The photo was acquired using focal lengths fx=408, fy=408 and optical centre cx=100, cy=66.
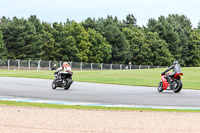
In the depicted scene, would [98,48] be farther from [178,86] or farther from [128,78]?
[178,86]

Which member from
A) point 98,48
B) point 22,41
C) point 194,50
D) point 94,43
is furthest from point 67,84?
point 194,50

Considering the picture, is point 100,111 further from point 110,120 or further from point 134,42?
point 134,42

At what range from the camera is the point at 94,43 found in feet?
301

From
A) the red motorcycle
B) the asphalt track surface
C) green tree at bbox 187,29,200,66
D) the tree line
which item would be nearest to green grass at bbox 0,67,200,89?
the red motorcycle

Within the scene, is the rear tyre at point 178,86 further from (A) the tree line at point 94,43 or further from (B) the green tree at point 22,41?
(B) the green tree at point 22,41

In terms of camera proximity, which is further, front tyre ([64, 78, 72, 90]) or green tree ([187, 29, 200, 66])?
green tree ([187, 29, 200, 66])

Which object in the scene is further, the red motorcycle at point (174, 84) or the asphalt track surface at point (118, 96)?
the red motorcycle at point (174, 84)

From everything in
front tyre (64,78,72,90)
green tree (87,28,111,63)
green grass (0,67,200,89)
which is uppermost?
green tree (87,28,111,63)

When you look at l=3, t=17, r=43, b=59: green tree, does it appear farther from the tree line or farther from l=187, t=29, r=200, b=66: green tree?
l=187, t=29, r=200, b=66: green tree

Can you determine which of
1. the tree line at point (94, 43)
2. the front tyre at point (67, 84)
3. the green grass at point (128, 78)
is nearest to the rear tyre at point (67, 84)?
the front tyre at point (67, 84)

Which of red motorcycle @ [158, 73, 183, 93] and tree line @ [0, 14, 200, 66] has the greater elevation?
tree line @ [0, 14, 200, 66]

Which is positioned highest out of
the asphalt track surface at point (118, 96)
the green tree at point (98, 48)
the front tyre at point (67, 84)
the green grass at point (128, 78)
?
the green tree at point (98, 48)

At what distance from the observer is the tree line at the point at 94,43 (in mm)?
79125

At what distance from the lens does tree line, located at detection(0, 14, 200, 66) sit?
79125 millimetres
